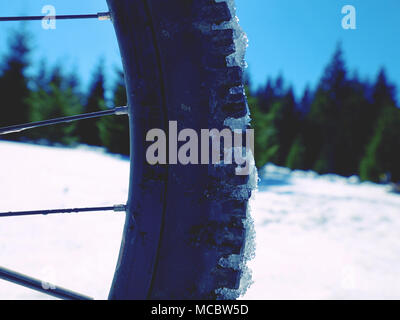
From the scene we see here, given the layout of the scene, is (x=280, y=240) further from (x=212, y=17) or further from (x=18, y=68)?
(x=18, y=68)

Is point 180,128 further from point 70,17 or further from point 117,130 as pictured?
point 117,130

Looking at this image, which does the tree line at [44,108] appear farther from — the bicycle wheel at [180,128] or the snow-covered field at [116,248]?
the bicycle wheel at [180,128]

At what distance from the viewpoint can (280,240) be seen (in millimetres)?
2885

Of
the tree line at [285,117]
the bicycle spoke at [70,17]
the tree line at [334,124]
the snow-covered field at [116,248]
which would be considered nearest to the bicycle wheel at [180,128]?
the bicycle spoke at [70,17]

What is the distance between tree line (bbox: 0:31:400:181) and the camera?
497 inches

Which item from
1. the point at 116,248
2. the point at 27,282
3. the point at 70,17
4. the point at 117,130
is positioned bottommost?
the point at 116,248

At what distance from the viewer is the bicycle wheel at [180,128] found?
75 cm

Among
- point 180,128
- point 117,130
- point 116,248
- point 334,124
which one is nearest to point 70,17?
point 180,128

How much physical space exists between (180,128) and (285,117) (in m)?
26.7

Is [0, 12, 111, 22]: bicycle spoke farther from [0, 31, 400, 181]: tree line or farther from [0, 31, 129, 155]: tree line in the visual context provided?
[0, 31, 129, 155]: tree line

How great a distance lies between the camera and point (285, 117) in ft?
84.9

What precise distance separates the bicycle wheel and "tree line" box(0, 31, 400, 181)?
10050 mm

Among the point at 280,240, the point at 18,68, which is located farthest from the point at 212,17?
the point at 18,68

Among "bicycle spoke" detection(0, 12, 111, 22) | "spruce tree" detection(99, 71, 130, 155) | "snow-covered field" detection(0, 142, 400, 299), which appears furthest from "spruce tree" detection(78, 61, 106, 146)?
"bicycle spoke" detection(0, 12, 111, 22)
